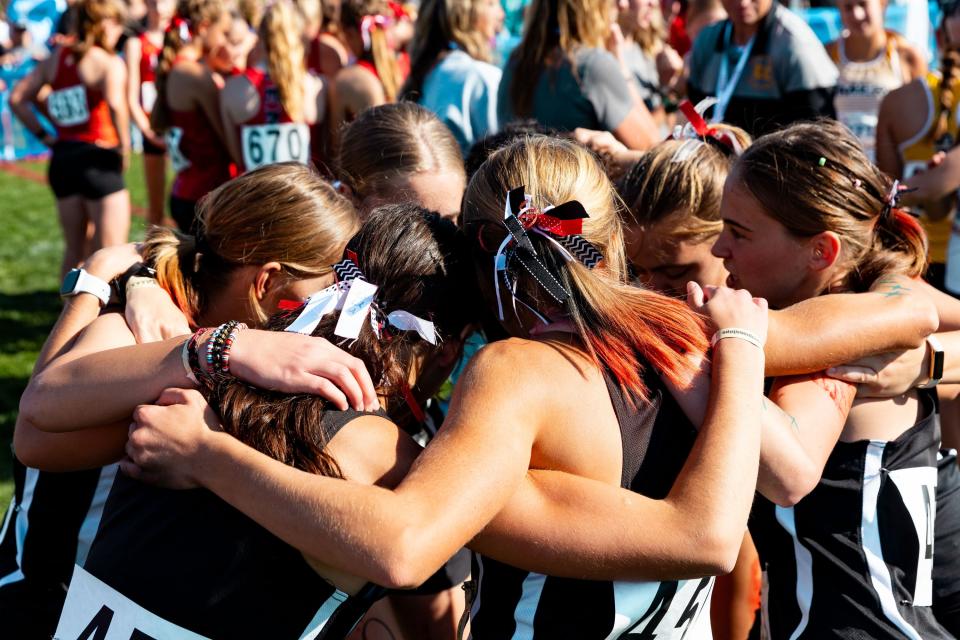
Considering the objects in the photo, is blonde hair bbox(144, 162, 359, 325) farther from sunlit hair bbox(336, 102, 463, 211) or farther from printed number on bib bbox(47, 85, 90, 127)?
printed number on bib bbox(47, 85, 90, 127)

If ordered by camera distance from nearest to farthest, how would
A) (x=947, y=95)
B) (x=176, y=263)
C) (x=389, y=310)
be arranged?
(x=389, y=310), (x=176, y=263), (x=947, y=95)

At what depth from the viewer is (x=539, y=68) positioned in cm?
400

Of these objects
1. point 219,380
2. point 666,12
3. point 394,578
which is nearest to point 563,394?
point 394,578

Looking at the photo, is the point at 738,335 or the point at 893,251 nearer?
the point at 738,335

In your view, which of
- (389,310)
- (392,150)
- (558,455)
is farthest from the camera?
(392,150)

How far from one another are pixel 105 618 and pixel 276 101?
4.62 m

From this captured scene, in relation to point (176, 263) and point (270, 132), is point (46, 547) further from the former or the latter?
point (270, 132)

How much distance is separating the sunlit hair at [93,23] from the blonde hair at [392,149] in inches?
201

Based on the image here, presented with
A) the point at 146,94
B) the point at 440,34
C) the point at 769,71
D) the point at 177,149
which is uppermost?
the point at 440,34

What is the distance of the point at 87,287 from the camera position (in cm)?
235

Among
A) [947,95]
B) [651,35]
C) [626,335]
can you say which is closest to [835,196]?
[626,335]

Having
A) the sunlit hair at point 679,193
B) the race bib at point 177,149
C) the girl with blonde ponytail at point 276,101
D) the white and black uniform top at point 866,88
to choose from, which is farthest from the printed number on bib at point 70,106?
the sunlit hair at point 679,193

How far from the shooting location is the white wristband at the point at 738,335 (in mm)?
1842

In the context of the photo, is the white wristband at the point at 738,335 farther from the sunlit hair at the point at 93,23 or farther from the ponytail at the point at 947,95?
the sunlit hair at the point at 93,23
